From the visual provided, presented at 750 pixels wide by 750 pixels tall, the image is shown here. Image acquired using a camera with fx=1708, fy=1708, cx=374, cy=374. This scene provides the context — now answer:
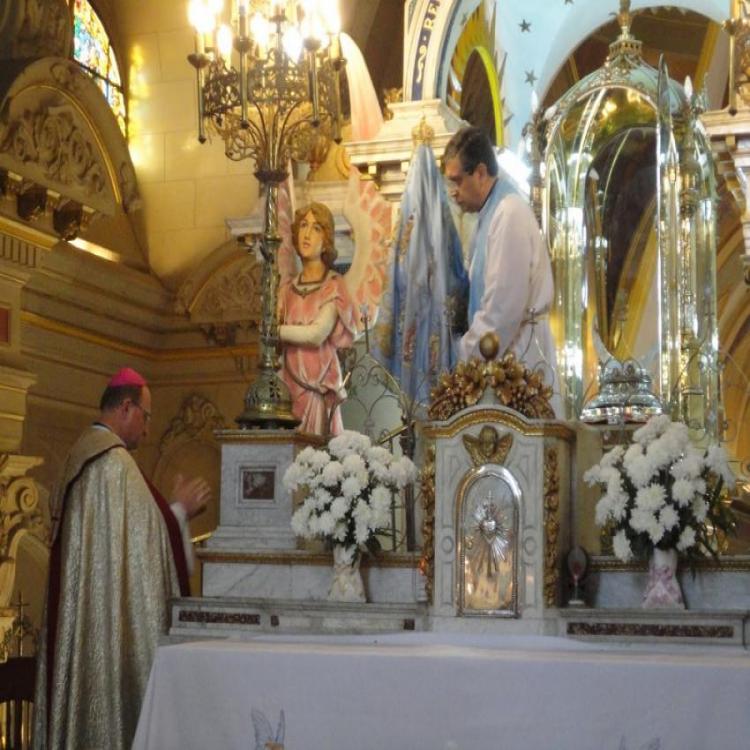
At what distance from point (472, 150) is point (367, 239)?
13.9ft

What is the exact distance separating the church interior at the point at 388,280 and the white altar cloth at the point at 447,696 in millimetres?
18

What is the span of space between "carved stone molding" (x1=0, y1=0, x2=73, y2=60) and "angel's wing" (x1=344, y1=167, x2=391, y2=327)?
2.15 metres

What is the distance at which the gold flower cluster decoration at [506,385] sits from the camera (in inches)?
251

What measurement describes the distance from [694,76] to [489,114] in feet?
9.48

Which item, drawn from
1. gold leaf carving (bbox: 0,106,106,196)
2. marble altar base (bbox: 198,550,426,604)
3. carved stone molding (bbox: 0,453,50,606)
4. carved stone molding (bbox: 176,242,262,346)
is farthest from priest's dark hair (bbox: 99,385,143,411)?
carved stone molding (bbox: 176,242,262,346)

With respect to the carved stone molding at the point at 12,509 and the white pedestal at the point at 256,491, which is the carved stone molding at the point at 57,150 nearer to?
the carved stone molding at the point at 12,509

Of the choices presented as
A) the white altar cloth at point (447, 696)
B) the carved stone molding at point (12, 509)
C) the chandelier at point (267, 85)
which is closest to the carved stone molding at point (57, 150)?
the carved stone molding at point (12, 509)

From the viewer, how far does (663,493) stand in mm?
6078

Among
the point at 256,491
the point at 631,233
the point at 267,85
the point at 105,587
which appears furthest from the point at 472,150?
the point at 105,587

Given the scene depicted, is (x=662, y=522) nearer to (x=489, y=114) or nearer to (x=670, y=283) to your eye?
(x=670, y=283)

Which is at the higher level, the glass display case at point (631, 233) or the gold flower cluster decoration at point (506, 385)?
the glass display case at point (631, 233)

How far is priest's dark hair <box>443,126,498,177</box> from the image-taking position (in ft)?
23.3

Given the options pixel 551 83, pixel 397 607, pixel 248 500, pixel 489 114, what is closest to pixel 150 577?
pixel 248 500

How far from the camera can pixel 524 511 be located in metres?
6.31
